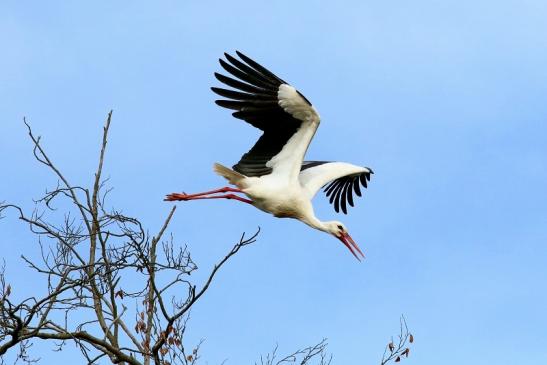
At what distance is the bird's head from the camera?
10391mm

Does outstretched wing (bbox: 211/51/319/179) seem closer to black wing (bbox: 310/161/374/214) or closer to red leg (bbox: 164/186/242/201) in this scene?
red leg (bbox: 164/186/242/201)

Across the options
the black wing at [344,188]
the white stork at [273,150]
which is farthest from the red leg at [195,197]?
the black wing at [344,188]

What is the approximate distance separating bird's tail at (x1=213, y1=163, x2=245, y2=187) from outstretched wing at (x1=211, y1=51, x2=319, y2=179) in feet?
0.35

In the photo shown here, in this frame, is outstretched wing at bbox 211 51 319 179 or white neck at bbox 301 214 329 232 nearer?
outstretched wing at bbox 211 51 319 179

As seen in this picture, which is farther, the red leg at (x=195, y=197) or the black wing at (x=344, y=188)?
the black wing at (x=344, y=188)

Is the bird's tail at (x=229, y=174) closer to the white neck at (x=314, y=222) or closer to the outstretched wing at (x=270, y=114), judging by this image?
the outstretched wing at (x=270, y=114)

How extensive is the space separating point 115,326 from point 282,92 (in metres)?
2.74

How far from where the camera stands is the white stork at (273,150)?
8.95 metres

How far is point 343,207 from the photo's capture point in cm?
1239

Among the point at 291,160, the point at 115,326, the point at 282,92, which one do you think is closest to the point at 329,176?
the point at 291,160

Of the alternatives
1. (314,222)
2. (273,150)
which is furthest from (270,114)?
(314,222)

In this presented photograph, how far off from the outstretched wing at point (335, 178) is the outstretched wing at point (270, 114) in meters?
0.78

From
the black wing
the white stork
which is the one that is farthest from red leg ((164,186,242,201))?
the black wing

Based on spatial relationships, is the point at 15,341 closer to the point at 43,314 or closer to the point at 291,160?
the point at 43,314
